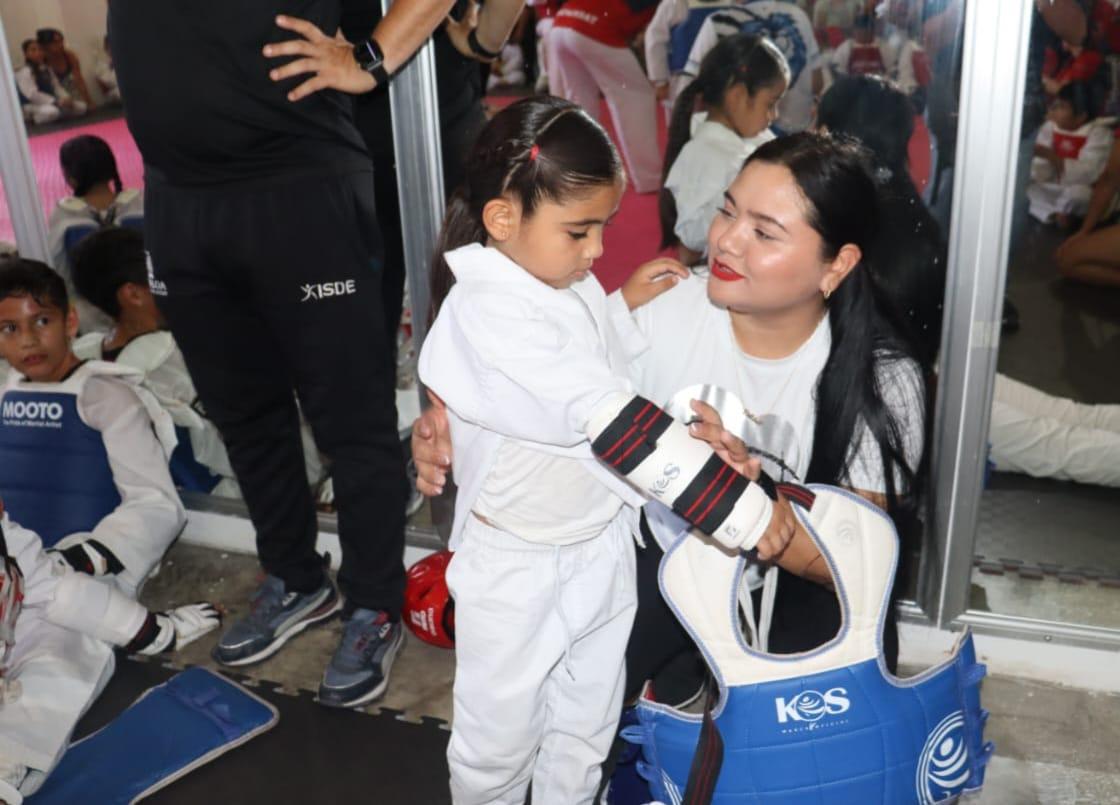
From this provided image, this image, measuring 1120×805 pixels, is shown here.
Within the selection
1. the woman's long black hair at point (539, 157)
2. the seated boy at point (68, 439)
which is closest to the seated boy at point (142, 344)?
the seated boy at point (68, 439)

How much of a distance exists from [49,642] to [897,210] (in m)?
2.13

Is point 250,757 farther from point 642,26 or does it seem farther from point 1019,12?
point 1019,12

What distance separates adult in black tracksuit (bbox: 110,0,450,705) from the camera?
2102 mm

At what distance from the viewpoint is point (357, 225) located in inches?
89.6

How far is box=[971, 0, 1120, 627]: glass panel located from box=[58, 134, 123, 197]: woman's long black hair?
2.38 m

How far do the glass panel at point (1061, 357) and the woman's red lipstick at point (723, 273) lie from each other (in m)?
0.73

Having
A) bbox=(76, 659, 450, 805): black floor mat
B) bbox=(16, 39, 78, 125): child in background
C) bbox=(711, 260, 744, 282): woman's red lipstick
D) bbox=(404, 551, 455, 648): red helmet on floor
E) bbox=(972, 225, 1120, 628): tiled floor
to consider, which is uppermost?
bbox=(16, 39, 78, 125): child in background

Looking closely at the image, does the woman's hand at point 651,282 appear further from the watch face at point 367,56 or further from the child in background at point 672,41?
the watch face at point 367,56

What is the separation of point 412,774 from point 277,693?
1.50 ft

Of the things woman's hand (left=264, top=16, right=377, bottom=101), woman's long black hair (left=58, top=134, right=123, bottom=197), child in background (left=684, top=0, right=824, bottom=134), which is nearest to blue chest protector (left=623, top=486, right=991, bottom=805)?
child in background (left=684, top=0, right=824, bottom=134)

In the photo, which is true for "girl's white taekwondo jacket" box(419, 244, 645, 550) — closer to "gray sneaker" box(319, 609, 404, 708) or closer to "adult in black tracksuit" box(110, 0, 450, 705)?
"adult in black tracksuit" box(110, 0, 450, 705)

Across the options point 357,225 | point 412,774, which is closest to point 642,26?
point 357,225

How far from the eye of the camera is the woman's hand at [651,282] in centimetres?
204

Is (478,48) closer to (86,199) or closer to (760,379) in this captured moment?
(760,379)
